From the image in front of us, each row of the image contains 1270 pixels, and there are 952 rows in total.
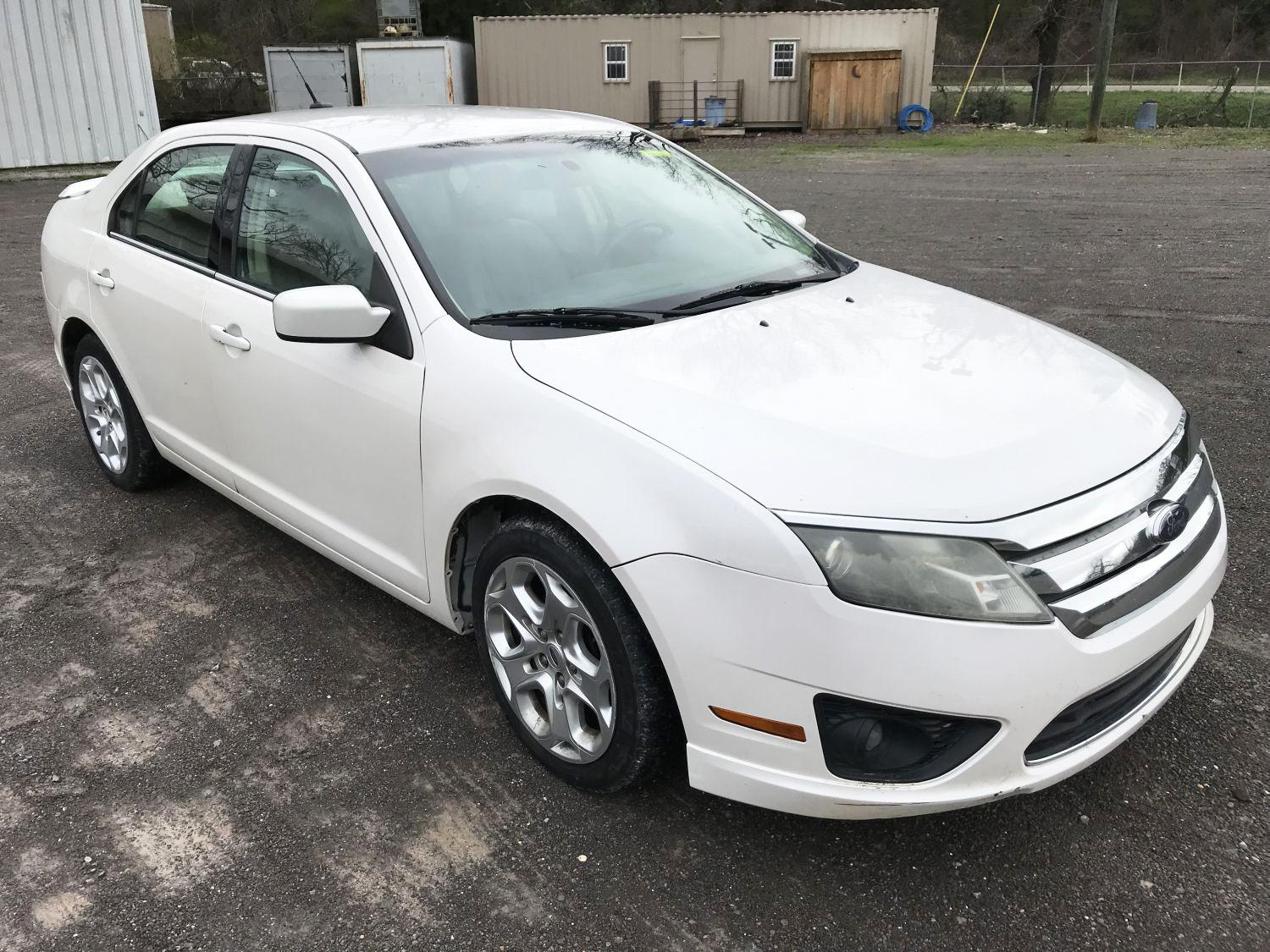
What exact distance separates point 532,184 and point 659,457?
1.46 metres

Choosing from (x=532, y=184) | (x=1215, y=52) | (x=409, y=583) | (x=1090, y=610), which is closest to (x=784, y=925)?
(x=1090, y=610)

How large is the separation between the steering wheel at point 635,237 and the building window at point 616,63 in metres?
25.5

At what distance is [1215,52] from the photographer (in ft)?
165

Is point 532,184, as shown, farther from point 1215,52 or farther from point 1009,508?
point 1215,52

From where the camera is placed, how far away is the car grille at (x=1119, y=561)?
212 cm

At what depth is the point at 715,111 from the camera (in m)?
26.6

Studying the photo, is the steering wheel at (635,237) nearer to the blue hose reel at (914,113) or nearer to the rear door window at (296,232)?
the rear door window at (296,232)

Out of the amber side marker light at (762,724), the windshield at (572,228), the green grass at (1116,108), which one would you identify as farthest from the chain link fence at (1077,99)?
the amber side marker light at (762,724)

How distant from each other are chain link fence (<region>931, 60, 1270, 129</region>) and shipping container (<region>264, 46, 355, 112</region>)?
1602cm

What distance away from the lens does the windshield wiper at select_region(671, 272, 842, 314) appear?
3.01 meters

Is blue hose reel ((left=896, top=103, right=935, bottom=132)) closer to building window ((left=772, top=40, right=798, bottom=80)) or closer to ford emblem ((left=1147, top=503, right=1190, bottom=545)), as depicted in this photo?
building window ((left=772, top=40, right=798, bottom=80))

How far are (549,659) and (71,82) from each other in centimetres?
1795

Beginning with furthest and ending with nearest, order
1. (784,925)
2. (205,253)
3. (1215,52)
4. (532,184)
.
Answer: (1215,52), (205,253), (532,184), (784,925)

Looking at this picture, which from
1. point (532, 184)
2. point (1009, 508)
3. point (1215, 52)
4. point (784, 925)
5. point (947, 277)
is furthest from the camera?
point (1215, 52)
